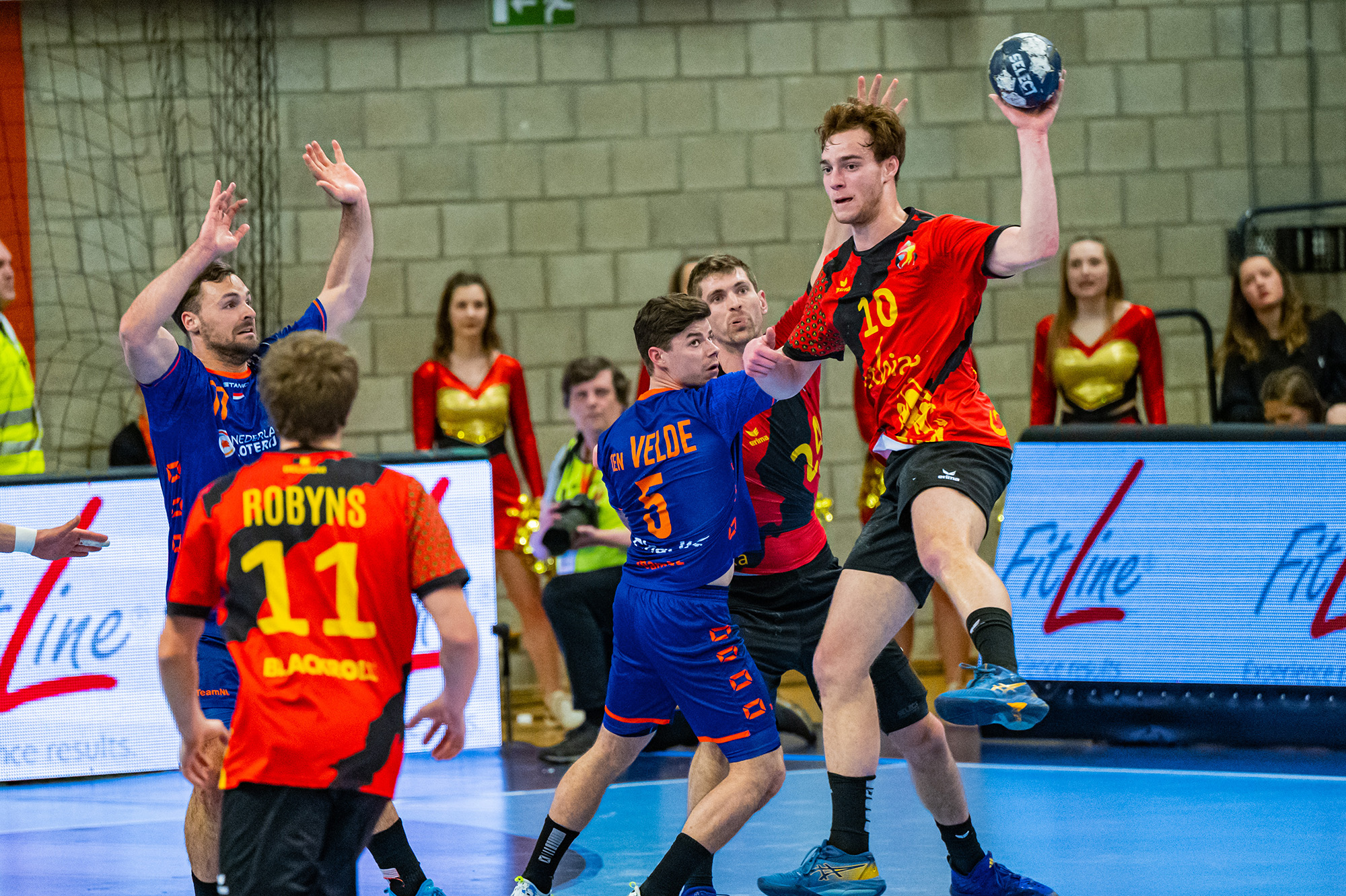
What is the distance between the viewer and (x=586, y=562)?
710 centimetres

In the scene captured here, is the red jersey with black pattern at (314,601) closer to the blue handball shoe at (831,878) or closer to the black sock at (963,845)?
the blue handball shoe at (831,878)

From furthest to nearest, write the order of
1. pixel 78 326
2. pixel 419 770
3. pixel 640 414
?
pixel 78 326 < pixel 419 770 < pixel 640 414

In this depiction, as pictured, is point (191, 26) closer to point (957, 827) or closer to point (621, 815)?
point (621, 815)

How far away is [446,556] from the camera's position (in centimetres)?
307

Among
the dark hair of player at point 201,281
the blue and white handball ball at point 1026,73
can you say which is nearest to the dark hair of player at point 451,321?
the dark hair of player at point 201,281

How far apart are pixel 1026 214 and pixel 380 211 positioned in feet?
19.9

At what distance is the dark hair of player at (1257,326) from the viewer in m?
7.48

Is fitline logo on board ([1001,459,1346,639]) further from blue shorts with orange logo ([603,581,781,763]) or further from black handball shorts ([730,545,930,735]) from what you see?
blue shorts with orange logo ([603,581,781,763])

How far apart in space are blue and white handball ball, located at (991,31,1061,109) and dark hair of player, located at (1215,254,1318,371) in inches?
163

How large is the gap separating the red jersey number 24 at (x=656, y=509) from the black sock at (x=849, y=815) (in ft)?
2.70

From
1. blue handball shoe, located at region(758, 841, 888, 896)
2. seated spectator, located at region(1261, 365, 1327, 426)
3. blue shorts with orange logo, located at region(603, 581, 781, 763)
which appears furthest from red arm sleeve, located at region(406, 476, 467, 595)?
seated spectator, located at region(1261, 365, 1327, 426)

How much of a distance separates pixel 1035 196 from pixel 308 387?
71.7 inches

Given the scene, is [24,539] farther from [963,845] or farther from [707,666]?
[963,845]

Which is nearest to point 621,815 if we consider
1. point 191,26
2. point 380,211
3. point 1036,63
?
point 1036,63
